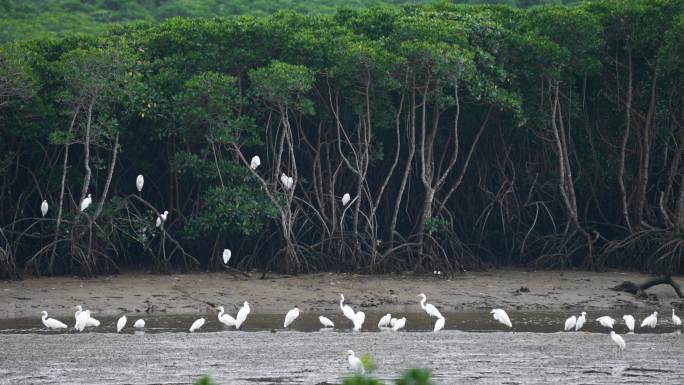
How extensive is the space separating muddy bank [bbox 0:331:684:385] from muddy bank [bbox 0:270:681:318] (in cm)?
321

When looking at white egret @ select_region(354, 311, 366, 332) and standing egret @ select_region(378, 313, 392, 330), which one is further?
standing egret @ select_region(378, 313, 392, 330)

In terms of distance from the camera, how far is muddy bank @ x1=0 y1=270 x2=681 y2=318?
66.4 ft

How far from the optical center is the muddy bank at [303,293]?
20250 millimetres

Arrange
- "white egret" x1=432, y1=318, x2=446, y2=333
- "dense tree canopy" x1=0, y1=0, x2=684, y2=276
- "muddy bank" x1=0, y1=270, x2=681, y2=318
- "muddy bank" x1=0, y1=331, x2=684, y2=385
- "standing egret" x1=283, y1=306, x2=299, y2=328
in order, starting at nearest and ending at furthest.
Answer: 1. "muddy bank" x1=0, y1=331, x2=684, y2=385
2. "white egret" x1=432, y1=318, x2=446, y2=333
3. "standing egret" x1=283, y1=306, x2=299, y2=328
4. "muddy bank" x1=0, y1=270, x2=681, y2=318
5. "dense tree canopy" x1=0, y1=0, x2=684, y2=276

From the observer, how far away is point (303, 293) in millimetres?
21500

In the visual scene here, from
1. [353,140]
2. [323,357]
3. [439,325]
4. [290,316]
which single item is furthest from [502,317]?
[353,140]

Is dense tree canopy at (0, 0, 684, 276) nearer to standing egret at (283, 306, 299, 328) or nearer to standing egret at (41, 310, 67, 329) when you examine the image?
standing egret at (41, 310, 67, 329)

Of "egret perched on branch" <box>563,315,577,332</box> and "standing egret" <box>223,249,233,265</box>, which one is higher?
"egret perched on branch" <box>563,315,577,332</box>

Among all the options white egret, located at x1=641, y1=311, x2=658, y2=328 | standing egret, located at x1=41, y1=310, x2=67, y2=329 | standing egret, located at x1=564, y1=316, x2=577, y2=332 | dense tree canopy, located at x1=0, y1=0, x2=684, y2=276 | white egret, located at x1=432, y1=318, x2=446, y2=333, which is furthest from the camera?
dense tree canopy, located at x1=0, y1=0, x2=684, y2=276

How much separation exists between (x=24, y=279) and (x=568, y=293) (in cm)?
938

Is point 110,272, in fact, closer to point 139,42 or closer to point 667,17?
point 139,42

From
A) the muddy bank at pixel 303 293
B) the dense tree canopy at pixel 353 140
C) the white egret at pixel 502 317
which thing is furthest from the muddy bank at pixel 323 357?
the dense tree canopy at pixel 353 140

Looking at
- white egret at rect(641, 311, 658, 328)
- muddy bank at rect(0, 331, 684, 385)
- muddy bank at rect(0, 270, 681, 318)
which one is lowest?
muddy bank at rect(0, 270, 681, 318)

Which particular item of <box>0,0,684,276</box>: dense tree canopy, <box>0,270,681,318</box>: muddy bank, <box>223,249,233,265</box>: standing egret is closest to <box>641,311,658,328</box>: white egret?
<box>0,270,681,318</box>: muddy bank
